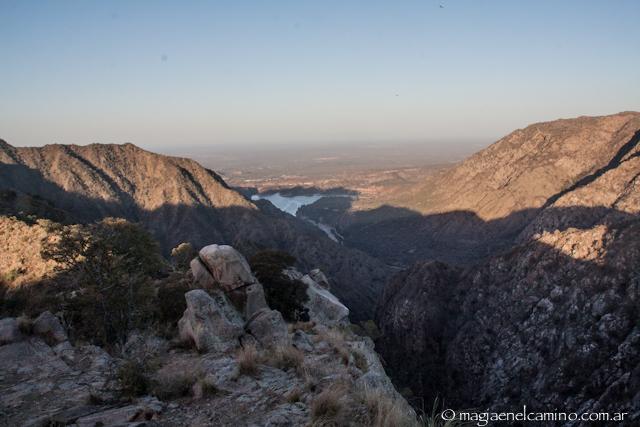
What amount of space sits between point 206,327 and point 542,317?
35477mm

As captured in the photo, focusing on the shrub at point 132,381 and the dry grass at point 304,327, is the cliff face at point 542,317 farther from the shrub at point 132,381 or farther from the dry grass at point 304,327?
the shrub at point 132,381

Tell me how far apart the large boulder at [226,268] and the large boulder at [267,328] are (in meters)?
4.24

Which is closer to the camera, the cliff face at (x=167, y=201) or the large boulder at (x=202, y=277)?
the large boulder at (x=202, y=277)

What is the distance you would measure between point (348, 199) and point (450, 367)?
150353 mm

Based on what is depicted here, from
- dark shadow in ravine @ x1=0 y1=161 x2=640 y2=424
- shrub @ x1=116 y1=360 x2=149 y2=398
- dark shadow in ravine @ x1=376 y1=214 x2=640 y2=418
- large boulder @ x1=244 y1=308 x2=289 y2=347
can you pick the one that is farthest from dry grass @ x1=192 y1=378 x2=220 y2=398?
dark shadow in ravine @ x1=0 y1=161 x2=640 y2=424

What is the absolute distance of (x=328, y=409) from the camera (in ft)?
19.5

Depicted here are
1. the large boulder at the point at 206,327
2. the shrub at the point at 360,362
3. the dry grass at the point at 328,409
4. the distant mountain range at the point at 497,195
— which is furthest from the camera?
the distant mountain range at the point at 497,195

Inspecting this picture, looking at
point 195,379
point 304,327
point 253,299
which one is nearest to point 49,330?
point 195,379

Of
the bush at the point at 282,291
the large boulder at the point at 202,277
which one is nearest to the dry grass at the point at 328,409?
the large boulder at the point at 202,277

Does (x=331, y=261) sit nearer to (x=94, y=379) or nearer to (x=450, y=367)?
(x=450, y=367)

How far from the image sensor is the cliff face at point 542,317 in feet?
90.3

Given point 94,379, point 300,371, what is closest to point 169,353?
point 94,379

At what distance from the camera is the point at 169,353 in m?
11.5

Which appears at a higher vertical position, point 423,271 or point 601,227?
point 601,227
